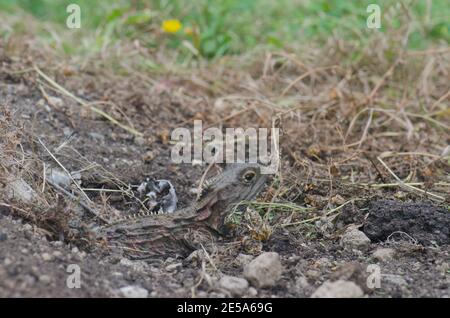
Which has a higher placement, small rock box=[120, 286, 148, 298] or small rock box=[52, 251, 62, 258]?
small rock box=[52, 251, 62, 258]

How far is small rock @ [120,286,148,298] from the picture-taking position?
2223 mm

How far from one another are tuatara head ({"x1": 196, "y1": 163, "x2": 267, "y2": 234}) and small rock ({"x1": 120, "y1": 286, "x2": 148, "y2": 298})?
0.50 m

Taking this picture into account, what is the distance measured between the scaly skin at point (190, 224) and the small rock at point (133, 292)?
33cm

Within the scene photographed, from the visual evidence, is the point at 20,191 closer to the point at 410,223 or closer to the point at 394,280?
the point at 394,280

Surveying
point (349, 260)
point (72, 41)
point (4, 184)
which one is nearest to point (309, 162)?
point (349, 260)

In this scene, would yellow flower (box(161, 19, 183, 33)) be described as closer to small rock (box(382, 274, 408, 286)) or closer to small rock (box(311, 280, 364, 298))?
small rock (box(382, 274, 408, 286))

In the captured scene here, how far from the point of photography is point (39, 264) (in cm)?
221

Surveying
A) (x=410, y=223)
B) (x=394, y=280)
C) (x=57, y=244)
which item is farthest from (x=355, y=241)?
(x=57, y=244)

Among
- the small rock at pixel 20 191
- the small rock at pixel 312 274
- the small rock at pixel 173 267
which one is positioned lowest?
the small rock at pixel 312 274

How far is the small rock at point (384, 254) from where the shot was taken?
2.65m

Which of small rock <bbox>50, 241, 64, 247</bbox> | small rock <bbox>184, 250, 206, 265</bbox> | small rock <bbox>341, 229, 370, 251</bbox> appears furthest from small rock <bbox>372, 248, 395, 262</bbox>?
small rock <bbox>50, 241, 64, 247</bbox>

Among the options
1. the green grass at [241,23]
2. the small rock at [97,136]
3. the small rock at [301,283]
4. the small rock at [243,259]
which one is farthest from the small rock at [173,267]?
the green grass at [241,23]

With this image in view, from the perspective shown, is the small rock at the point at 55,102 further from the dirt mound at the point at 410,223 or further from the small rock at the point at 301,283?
the small rock at the point at 301,283
